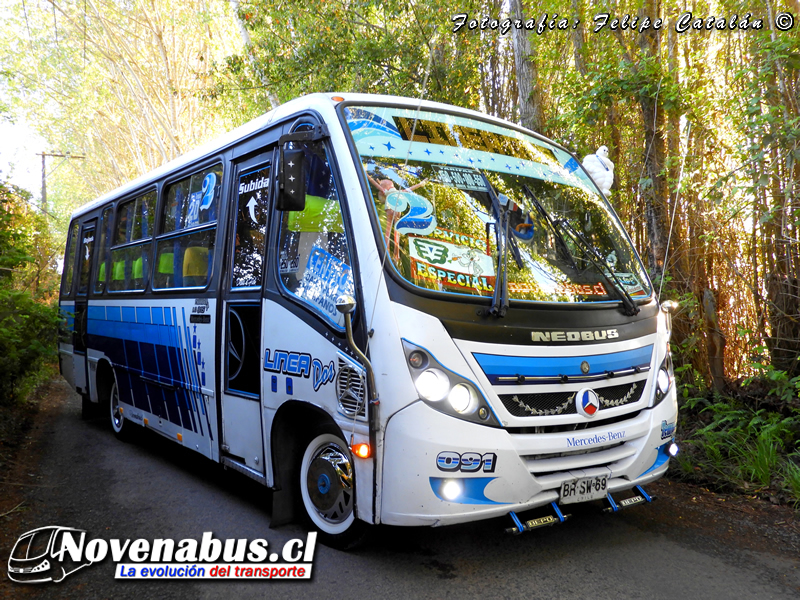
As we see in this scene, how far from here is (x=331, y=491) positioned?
390 cm

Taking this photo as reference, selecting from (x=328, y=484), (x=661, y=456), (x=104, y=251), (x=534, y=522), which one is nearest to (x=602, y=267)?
(x=661, y=456)

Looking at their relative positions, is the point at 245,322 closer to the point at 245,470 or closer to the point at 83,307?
the point at 245,470

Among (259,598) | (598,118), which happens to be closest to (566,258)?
(259,598)

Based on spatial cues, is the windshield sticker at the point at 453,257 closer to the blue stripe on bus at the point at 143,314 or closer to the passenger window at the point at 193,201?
the passenger window at the point at 193,201

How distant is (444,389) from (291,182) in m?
1.42

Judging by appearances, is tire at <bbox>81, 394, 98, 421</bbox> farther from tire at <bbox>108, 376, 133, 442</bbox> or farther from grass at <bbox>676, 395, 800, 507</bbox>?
grass at <bbox>676, 395, 800, 507</bbox>

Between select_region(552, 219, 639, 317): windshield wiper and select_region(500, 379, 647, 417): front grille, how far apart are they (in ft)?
1.60

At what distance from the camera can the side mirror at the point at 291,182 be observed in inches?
146

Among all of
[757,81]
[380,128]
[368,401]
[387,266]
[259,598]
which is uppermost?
[757,81]

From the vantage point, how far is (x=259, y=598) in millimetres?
3484

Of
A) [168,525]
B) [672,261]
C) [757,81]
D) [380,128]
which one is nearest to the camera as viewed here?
[380,128]

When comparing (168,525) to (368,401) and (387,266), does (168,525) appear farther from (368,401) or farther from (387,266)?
(387,266)

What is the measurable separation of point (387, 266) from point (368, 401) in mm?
704

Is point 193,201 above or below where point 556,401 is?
above
